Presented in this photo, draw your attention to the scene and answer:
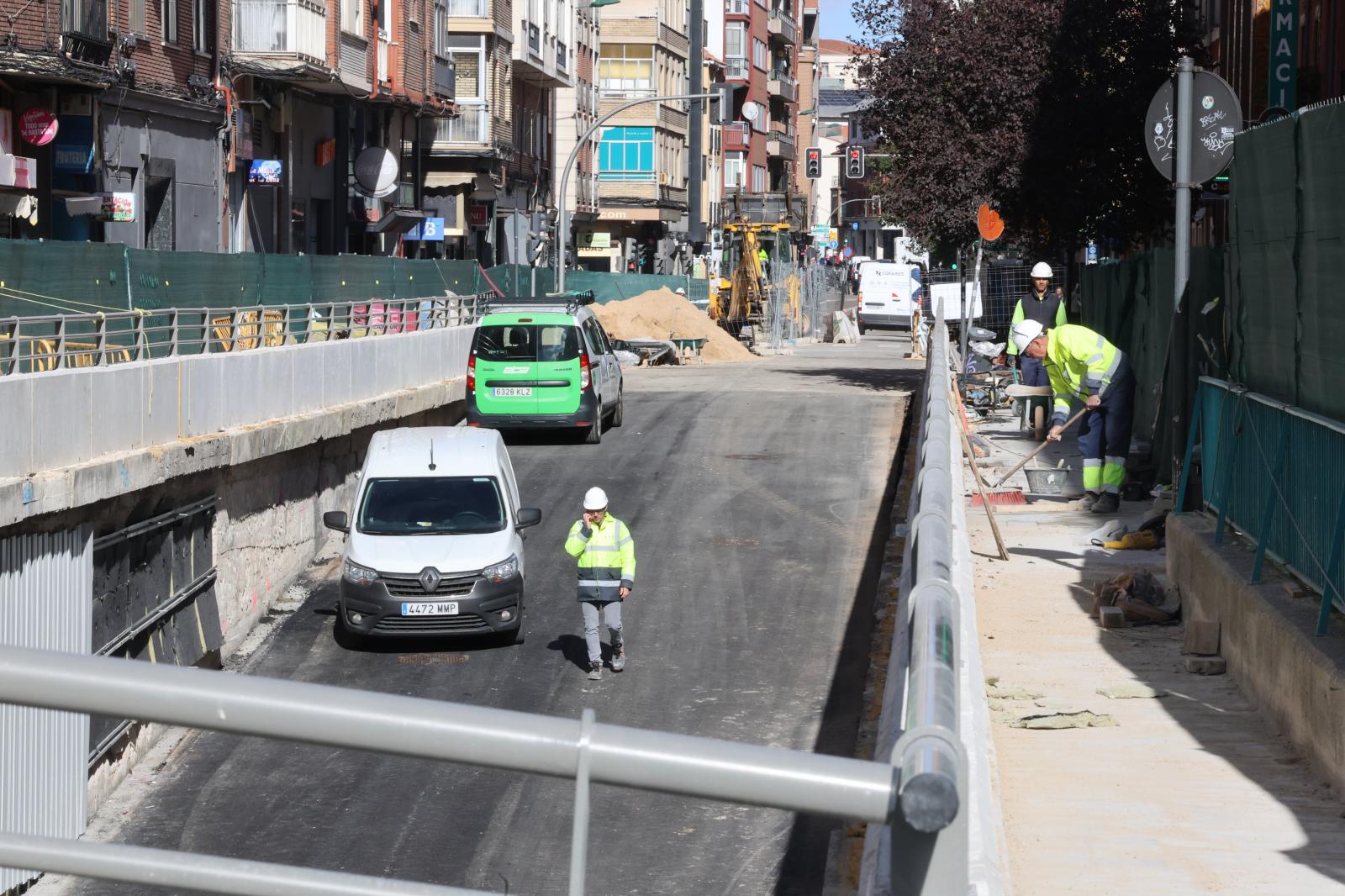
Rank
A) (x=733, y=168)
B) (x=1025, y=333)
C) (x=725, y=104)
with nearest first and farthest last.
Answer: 1. (x=1025, y=333)
2. (x=725, y=104)
3. (x=733, y=168)

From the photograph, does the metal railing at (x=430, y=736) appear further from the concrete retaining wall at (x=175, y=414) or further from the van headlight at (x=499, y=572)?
the van headlight at (x=499, y=572)

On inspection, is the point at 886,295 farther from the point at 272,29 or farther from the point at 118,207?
the point at 118,207

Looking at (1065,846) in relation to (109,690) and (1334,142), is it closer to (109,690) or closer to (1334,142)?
(1334,142)

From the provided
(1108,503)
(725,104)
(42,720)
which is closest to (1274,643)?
(42,720)

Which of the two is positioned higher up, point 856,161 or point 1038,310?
point 856,161

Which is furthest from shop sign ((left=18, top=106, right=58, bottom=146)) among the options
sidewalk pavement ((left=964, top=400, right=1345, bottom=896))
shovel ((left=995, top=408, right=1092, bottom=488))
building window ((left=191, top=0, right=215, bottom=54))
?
sidewalk pavement ((left=964, top=400, right=1345, bottom=896))

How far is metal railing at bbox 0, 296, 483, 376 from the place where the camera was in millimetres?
14695

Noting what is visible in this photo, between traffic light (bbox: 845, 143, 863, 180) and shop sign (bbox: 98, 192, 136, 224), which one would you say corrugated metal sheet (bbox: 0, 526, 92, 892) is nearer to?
shop sign (bbox: 98, 192, 136, 224)

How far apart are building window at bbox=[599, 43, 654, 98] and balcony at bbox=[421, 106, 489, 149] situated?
31222 mm

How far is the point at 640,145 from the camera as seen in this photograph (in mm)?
80562

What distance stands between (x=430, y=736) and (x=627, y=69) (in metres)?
82.7

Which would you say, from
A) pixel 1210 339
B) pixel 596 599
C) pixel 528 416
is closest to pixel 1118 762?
pixel 1210 339

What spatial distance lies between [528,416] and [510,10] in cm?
3229

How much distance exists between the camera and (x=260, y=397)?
19.1m
